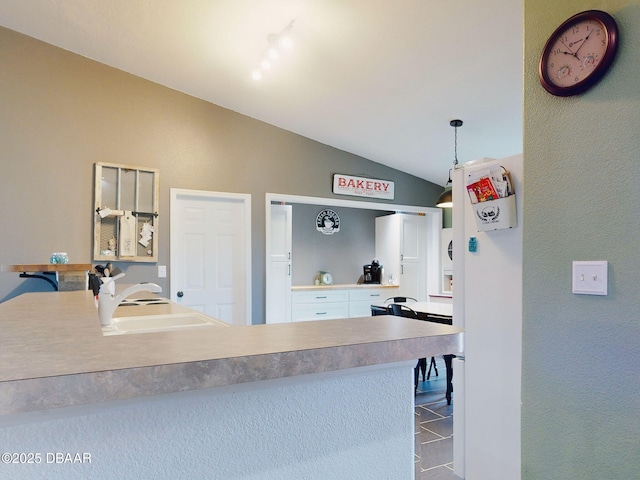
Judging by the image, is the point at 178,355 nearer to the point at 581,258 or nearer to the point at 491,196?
the point at 581,258

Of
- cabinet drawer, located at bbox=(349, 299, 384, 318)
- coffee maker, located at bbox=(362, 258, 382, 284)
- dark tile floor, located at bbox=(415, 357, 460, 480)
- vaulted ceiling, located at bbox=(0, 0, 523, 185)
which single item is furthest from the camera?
coffee maker, located at bbox=(362, 258, 382, 284)

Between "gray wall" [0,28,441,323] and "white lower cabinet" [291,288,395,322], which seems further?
"white lower cabinet" [291,288,395,322]

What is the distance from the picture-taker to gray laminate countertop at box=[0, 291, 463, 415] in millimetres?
471

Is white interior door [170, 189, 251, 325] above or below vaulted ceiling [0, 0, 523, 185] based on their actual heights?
below

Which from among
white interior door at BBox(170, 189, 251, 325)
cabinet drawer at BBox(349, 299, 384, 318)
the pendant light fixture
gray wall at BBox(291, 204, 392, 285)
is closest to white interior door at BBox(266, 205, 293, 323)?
white interior door at BBox(170, 189, 251, 325)

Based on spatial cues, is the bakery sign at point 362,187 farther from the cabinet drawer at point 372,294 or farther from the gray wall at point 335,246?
the cabinet drawer at point 372,294

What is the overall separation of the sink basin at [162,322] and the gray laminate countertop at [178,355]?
1127mm

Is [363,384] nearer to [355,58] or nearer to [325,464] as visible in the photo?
[325,464]

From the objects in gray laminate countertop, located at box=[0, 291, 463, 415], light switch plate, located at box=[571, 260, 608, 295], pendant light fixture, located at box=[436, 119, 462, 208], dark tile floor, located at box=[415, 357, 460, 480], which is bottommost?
dark tile floor, located at box=[415, 357, 460, 480]

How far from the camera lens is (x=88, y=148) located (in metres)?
3.69

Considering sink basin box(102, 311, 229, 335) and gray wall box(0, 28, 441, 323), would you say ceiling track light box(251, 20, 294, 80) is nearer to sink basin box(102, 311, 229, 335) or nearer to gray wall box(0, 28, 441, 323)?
gray wall box(0, 28, 441, 323)

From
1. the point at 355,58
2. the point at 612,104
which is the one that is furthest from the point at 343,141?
the point at 612,104

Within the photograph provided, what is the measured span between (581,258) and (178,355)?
1.40 meters

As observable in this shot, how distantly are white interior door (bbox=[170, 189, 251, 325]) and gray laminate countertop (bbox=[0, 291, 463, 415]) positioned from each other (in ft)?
11.2
